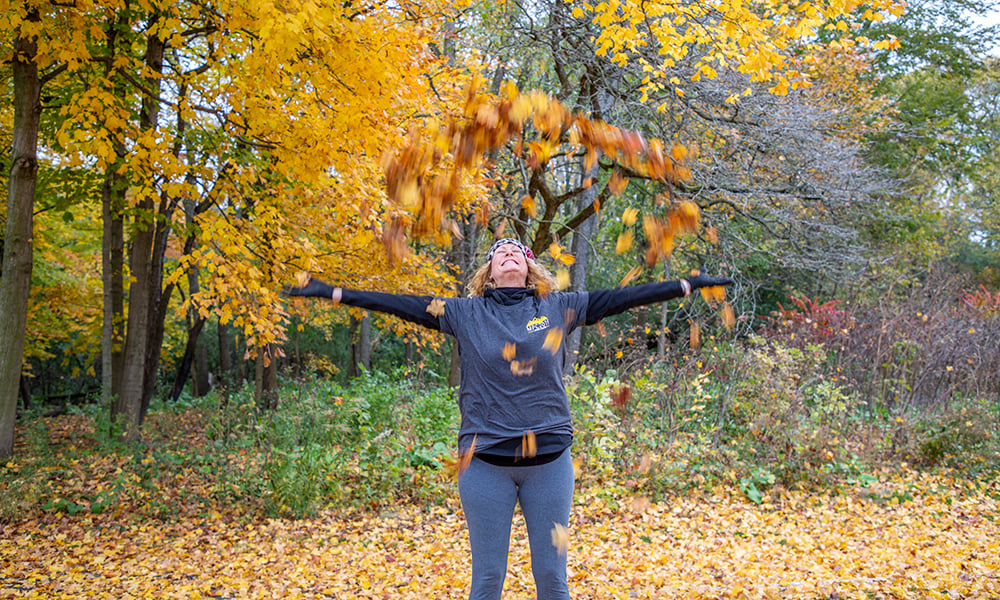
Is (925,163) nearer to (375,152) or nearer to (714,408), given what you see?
(714,408)

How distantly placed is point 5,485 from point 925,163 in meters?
19.1

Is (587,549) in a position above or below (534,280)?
below

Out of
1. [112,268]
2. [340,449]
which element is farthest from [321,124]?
[112,268]

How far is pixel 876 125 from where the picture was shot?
13.2 metres

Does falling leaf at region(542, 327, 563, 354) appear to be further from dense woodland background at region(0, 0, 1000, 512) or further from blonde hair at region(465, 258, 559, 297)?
dense woodland background at region(0, 0, 1000, 512)

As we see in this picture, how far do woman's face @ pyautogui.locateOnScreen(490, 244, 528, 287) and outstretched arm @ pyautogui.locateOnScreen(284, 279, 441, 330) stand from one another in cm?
28

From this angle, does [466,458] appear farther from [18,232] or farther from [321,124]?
[18,232]

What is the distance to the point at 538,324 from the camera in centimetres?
238

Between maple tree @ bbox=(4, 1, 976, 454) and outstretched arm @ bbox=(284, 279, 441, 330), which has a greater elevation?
maple tree @ bbox=(4, 1, 976, 454)

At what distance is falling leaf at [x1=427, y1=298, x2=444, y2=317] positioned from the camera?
2473mm

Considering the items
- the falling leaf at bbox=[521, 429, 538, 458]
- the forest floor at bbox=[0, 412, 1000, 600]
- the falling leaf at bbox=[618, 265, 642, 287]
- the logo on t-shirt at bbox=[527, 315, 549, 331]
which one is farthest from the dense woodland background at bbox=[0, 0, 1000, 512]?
the falling leaf at bbox=[521, 429, 538, 458]

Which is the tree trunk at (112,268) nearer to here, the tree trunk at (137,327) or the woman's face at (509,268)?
the tree trunk at (137,327)

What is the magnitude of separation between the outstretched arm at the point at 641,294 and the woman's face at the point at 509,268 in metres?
0.28

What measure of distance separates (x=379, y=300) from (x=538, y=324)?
0.58 metres
